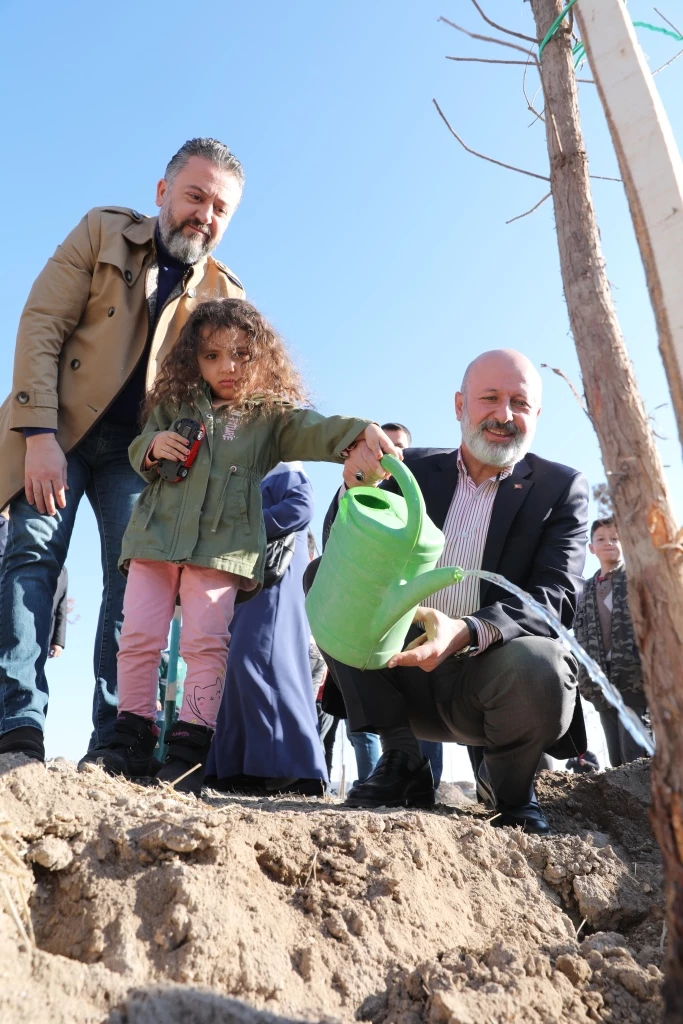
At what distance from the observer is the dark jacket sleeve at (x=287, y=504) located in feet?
11.4

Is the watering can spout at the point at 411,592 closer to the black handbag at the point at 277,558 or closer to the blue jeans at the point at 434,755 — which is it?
the black handbag at the point at 277,558

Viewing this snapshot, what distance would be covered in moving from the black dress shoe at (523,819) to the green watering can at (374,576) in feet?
2.43

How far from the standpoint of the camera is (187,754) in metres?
2.48

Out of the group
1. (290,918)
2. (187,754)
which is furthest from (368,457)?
(290,918)

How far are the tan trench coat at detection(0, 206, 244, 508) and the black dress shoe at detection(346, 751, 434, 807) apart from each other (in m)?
1.41

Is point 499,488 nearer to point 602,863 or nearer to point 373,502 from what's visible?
point 373,502

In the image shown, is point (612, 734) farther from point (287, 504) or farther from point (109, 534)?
point (109, 534)

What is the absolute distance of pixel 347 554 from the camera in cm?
221

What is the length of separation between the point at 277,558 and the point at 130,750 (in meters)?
1.15

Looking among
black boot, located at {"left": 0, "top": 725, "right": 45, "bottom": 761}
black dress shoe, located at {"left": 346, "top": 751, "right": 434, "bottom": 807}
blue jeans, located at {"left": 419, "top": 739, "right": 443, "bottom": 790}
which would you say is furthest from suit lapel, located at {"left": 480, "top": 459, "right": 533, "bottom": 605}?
black boot, located at {"left": 0, "top": 725, "right": 45, "bottom": 761}

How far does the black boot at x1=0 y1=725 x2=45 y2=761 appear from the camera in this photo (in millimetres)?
2426

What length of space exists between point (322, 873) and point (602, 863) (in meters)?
0.84

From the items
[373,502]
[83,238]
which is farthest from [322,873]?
[83,238]

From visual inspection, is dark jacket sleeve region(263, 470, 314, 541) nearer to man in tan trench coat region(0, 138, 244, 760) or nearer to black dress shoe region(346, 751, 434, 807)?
man in tan trench coat region(0, 138, 244, 760)
